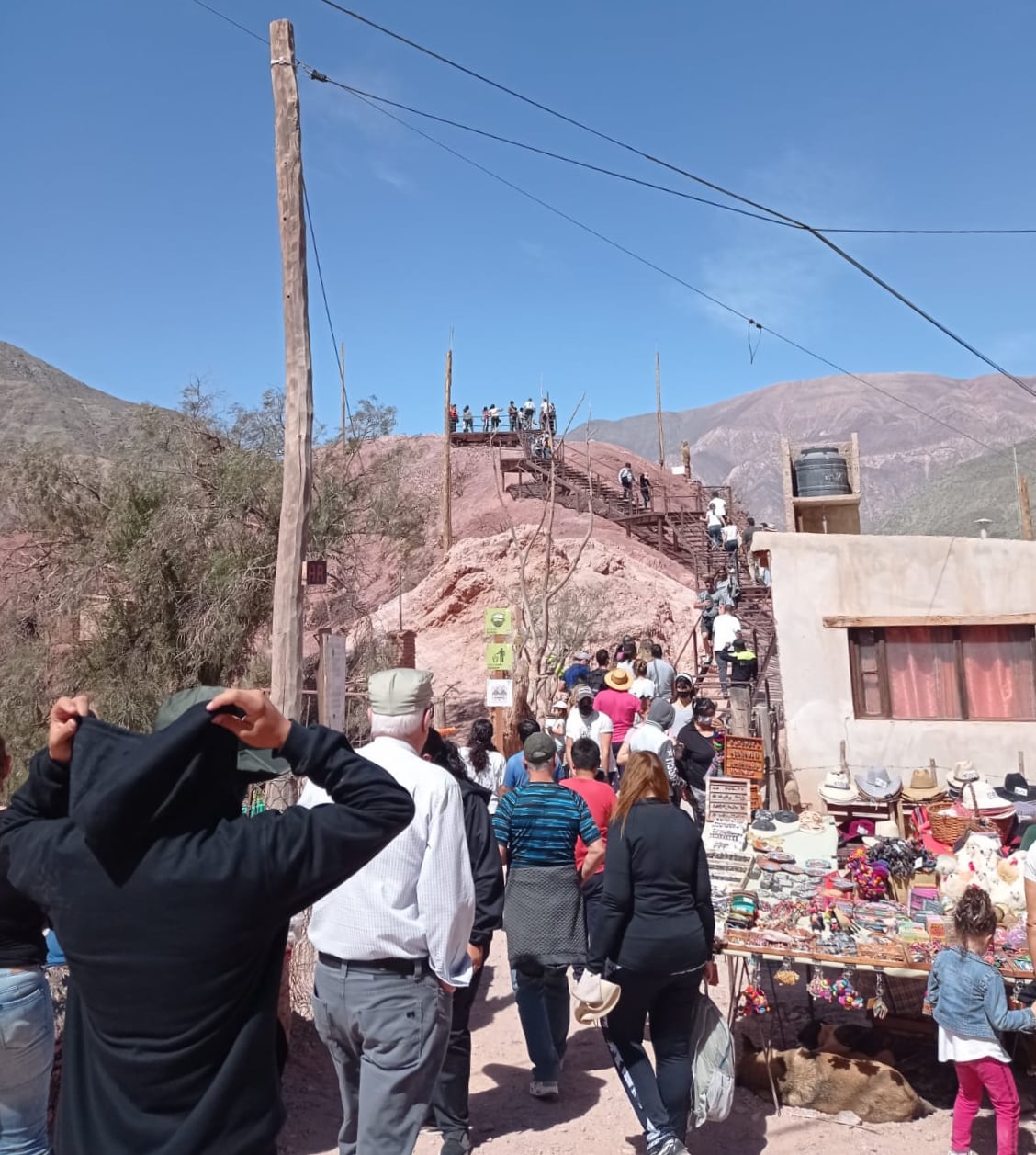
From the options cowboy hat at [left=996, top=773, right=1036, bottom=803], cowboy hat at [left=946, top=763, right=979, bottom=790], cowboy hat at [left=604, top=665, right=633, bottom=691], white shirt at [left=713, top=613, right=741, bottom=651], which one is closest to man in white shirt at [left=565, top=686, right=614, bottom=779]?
cowboy hat at [left=604, top=665, right=633, bottom=691]

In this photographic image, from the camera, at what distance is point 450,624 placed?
27391 millimetres

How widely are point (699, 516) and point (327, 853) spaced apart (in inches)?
1156

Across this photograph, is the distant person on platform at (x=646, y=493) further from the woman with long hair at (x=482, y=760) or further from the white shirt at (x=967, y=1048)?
the white shirt at (x=967, y=1048)

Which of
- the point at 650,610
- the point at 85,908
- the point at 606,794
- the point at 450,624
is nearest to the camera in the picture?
the point at 85,908

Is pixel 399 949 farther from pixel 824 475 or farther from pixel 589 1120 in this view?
pixel 824 475

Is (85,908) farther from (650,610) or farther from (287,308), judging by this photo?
(650,610)

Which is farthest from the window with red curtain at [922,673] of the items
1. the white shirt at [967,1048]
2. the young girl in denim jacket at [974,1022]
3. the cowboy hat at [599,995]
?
the cowboy hat at [599,995]

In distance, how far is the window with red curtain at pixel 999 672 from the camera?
10078 mm

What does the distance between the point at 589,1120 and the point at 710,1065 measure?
870mm

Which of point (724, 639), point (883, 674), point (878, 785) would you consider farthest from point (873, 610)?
point (724, 639)

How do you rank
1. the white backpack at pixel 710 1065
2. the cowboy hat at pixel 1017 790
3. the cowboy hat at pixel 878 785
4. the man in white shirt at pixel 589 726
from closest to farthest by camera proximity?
the white backpack at pixel 710 1065 < the cowboy hat at pixel 1017 790 < the cowboy hat at pixel 878 785 < the man in white shirt at pixel 589 726

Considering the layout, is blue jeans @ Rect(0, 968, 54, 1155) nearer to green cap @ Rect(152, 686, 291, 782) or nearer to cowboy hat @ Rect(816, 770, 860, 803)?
green cap @ Rect(152, 686, 291, 782)

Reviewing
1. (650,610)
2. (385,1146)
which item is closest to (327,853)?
(385,1146)

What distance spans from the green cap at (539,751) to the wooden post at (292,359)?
265 cm
